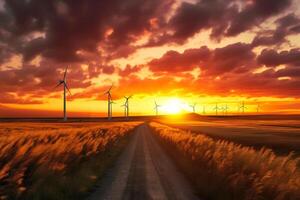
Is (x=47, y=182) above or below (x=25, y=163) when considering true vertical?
below

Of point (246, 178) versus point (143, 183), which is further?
point (143, 183)

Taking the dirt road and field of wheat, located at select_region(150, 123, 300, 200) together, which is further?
the dirt road

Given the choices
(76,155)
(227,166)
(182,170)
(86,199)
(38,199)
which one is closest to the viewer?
(38,199)

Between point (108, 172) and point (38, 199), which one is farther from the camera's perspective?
point (108, 172)

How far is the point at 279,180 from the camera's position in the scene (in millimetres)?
13172

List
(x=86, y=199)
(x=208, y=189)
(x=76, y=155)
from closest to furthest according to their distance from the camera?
1. (x=86, y=199)
2. (x=208, y=189)
3. (x=76, y=155)

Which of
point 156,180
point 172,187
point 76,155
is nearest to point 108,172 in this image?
point 76,155

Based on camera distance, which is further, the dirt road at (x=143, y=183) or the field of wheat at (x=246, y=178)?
the dirt road at (x=143, y=183)

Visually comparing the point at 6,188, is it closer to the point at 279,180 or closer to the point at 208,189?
the point at 208,189

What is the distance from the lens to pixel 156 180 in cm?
1708

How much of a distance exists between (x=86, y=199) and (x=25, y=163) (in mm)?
2539

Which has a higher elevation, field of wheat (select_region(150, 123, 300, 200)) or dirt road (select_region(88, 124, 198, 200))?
field of wheat (select_region(150, 123, 300, 200))

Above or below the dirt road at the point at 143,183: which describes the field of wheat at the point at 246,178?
above

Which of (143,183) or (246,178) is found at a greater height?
(246,178)
